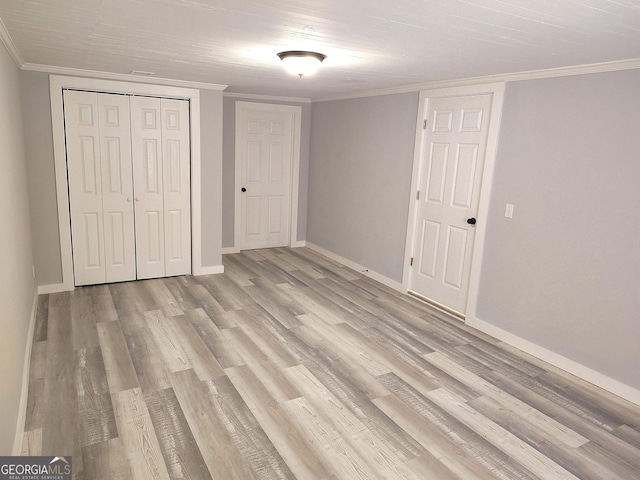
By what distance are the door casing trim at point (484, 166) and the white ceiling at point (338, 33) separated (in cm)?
24

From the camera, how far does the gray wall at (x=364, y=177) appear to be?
16.2ft

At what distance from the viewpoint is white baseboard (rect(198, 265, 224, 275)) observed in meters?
5.30

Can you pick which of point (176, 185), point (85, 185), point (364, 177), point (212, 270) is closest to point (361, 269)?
point (364, 177)

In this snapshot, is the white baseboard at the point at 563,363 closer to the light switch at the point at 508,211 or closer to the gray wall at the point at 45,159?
the light switch at the point at 508,211

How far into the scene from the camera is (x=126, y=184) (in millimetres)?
4707

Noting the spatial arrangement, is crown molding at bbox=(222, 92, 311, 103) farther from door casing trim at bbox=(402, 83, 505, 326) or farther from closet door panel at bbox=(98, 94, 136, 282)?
door casing trim at bbox=(402, 83, 505, 326)

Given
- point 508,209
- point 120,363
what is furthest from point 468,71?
point 120,363

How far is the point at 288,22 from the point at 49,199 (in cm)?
336

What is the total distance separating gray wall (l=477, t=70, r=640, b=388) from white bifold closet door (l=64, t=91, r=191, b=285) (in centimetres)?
338

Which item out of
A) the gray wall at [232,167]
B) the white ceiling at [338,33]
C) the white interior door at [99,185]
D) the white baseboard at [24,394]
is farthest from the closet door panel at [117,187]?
the gray wall at [232,167]

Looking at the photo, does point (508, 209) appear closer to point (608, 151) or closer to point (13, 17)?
point (608, 151)

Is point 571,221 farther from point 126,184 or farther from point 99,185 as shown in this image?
point 99,185

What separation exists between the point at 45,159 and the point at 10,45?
1.44 meters

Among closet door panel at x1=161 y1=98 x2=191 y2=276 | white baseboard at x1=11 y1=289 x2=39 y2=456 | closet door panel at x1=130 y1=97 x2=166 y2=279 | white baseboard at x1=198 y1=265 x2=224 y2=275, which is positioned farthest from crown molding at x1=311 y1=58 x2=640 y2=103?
white baseboard at x1=11 y1=289 x2=39 y2=456
